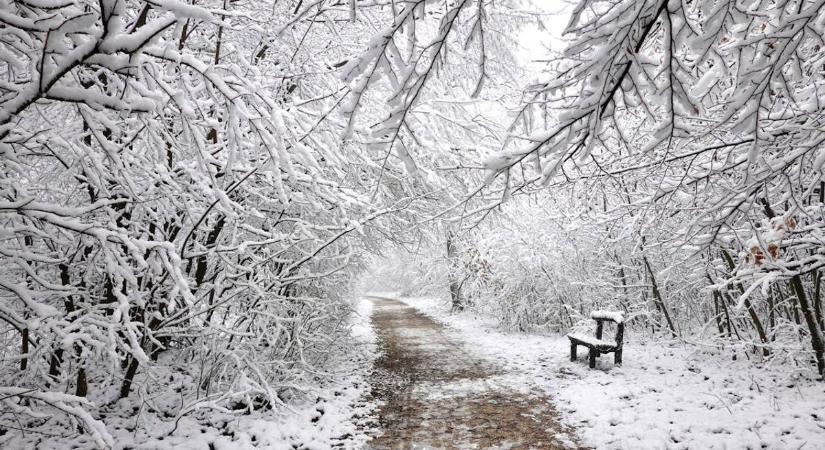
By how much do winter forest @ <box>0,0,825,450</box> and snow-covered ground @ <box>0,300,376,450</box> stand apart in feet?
0.12

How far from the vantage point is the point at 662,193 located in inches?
141

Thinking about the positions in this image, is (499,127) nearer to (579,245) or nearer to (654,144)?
(654,144)

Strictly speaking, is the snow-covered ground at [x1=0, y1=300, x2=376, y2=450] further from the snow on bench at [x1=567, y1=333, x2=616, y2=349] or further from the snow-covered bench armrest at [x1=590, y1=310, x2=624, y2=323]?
the snow-covered bench armrest at [x1=590, y1=310, x2=624, y2=323]

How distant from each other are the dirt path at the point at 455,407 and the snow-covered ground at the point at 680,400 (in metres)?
0.39

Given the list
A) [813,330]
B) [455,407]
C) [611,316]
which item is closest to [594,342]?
[611,316]

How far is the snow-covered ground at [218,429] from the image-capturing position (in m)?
3.79

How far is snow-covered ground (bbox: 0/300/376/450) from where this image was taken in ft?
12.4

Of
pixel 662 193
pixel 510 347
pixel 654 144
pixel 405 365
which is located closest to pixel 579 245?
pixel 510 347

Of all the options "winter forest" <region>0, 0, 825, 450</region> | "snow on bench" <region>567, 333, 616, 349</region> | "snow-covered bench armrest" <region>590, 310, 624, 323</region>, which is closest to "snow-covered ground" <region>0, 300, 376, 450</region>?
"winter forest" <region>0, 0, 825, 450</region>

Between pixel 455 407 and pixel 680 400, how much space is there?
268 centimetres

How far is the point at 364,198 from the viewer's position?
14.1 ft

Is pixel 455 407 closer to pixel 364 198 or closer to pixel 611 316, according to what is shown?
pixel 364 198

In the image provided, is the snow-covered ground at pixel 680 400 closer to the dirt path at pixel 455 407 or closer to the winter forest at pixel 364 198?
the winter forest at pixel 364 198

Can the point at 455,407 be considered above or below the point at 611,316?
below
